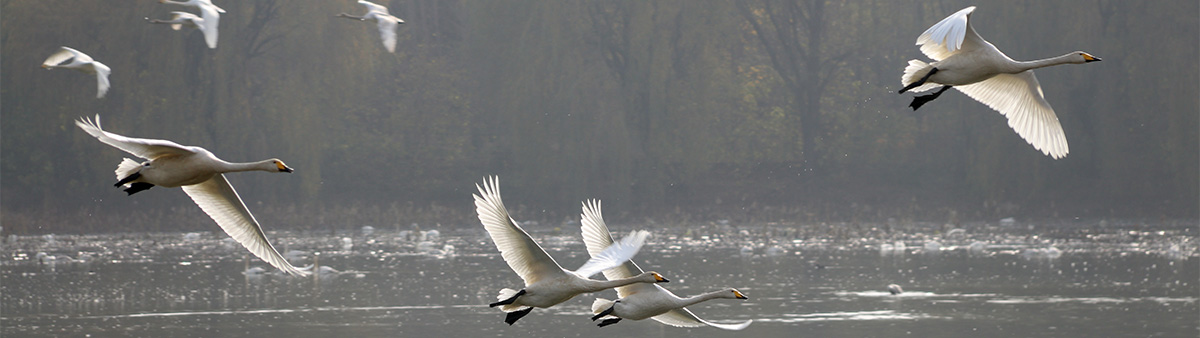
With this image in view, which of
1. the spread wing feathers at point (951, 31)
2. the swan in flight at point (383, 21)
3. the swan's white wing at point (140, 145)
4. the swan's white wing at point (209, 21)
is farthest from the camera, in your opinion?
the swan in flight at point (383, 21)

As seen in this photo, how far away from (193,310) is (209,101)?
54.9ft

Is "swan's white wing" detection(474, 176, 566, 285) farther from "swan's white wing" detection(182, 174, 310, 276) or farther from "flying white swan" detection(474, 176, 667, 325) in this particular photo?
"swan's white wing" detection(182, 174, 310, 276)

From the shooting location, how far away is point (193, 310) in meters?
20.8

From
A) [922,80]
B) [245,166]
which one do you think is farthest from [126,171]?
[922,80]

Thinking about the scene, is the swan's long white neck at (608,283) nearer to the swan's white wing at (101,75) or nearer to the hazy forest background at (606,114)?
the swan's white wing at (101,75)

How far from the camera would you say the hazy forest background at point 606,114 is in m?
35.2

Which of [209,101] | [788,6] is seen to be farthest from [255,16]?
[788,6]

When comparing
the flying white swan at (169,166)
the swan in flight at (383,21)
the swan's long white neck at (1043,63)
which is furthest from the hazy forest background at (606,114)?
the swan's long white neck at (1043,63)

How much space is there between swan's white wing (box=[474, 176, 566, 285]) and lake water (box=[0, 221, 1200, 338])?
26.3ft

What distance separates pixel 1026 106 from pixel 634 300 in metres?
3.32

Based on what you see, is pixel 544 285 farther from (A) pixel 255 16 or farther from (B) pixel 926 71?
(A) pixel 255 16

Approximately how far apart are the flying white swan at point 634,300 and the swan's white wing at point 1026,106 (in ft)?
8.04

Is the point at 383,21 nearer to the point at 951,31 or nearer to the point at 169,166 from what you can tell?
the point at 169,166

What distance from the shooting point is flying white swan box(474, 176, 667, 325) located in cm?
976
